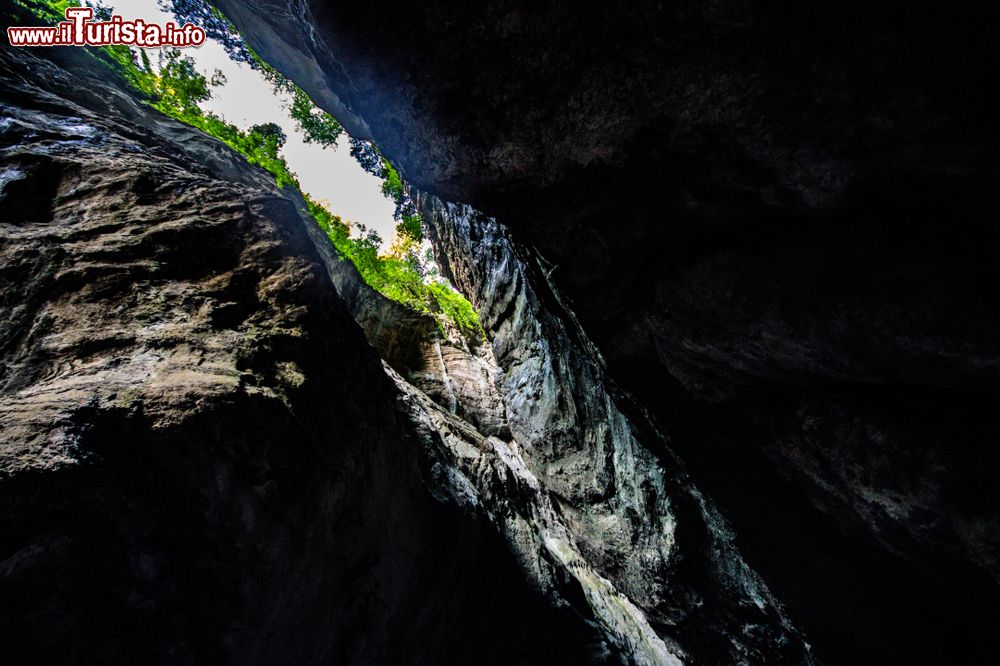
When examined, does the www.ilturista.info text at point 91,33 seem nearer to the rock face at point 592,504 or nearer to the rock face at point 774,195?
the rock face at point 774,195

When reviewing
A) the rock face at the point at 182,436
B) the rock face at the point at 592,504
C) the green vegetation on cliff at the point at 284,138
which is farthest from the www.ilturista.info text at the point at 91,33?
the rock face at the point at 592,504

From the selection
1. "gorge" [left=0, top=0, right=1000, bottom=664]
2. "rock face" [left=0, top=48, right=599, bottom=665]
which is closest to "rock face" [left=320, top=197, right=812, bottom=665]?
"gorge" [left=0, top=0, right=1000, bottom=664]

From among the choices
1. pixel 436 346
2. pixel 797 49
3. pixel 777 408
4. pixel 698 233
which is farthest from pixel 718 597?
pixel 436 346

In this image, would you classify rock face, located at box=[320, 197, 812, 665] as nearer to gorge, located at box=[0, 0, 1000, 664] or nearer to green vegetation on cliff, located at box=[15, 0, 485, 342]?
gorge, located at box=[0, 0, 1000, 664]

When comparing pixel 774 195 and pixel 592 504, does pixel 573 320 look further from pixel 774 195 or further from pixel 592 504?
pixel 774 195

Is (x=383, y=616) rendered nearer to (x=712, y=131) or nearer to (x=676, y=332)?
(x=676, y=332)

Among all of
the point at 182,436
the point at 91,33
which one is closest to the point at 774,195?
the point at 182,436
